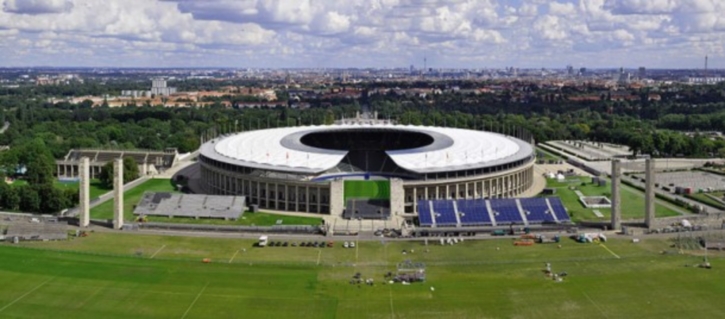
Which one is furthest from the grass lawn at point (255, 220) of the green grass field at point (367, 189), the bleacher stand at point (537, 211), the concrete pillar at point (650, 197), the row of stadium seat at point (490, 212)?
the concrete pillar at point (650, 197)

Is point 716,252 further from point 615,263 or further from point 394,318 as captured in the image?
point 394,318

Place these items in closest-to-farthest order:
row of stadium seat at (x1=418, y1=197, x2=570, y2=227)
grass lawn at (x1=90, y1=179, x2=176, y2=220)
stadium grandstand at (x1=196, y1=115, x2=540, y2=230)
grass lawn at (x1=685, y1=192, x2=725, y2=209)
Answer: row of stadium seat at (x1=418, y1=197, x2=570, y2=227), grass lawn at (x1=90, y1=179, x2=176, y2=220), stadium grandstand at (x1=196, y1=115, x2=540, y2=230), grass lawn at (x1=685, y1=192, x2=725, y2=209)

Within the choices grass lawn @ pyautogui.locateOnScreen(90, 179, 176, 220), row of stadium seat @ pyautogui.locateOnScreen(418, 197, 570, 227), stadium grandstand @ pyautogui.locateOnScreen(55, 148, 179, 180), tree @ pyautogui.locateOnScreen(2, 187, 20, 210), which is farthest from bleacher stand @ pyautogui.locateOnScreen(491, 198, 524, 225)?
stadium grandstand @ pyautogui.locateOnScreen(55, 148, 179, 180)

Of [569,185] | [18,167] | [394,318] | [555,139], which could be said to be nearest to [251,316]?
[394,318]

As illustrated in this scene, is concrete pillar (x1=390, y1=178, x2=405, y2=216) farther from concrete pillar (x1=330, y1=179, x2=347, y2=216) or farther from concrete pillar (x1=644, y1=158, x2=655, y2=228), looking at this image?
concrete pillar (x1=644, y1=158, x2=655, y2=228)

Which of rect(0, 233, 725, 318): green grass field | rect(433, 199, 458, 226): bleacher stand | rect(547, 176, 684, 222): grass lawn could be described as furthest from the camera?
rect(547, 176, 684, 222): grass lawn
